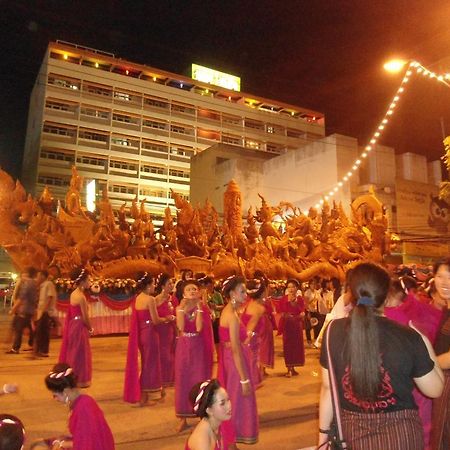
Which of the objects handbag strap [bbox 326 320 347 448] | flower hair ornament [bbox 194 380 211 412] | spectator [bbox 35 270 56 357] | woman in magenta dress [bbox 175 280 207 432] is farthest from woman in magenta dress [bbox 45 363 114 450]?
spectator [bbox 35 270 56 357]

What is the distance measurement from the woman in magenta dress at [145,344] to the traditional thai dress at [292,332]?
279 cm

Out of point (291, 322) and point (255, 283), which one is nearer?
point (255, 283)

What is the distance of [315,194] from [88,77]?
24.8m

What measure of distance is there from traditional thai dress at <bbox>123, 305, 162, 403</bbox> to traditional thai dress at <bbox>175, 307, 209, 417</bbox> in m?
0.83

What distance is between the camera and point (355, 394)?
1943 millimetres

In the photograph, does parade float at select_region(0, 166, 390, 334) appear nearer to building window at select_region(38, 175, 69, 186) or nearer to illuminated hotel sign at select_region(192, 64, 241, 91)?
building window at select_region(38, 175, 69, 186)

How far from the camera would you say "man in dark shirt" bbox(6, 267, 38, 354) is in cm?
845

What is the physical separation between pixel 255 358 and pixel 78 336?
2.60 m

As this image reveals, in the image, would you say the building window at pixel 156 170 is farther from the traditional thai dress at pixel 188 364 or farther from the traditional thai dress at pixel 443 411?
the traditional thai dress at pixel 443 411

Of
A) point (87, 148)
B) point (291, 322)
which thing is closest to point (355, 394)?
point (291, 322)

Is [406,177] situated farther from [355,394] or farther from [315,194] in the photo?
[355,394]

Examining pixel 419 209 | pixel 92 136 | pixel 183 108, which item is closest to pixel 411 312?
pixel 419 209

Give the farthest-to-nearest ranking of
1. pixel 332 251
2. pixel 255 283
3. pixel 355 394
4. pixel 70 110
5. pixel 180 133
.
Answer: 1. pixel 180 133
2. pixel 70 110
3. pixel 332 251
4. pixel 255 283
5. pixel 355 394

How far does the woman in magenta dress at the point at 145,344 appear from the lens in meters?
5.54
